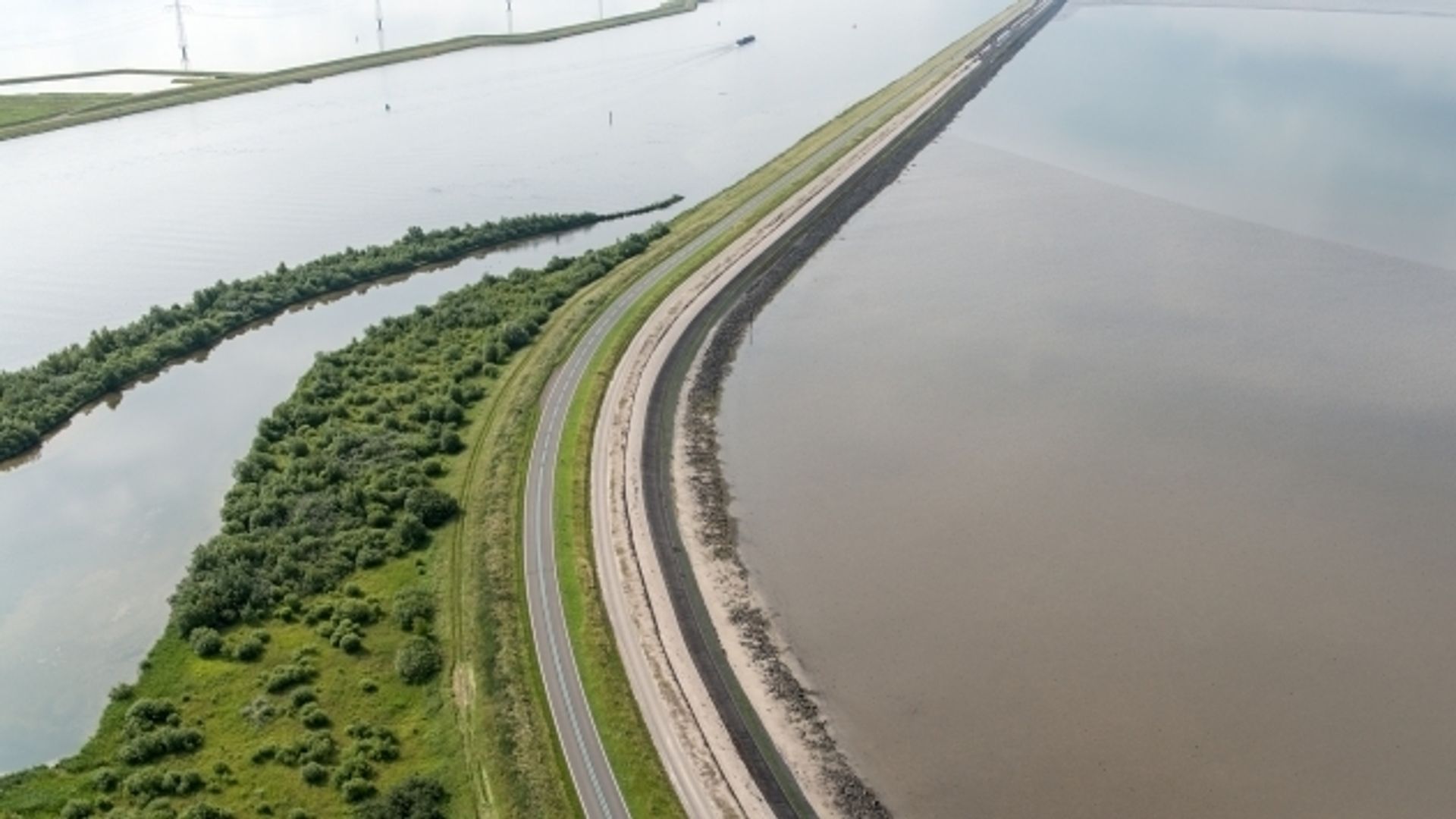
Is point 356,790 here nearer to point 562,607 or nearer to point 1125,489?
point 562,607

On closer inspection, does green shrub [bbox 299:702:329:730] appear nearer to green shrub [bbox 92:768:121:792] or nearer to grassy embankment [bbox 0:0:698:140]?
green shrub [bbox 92:768:121:792]

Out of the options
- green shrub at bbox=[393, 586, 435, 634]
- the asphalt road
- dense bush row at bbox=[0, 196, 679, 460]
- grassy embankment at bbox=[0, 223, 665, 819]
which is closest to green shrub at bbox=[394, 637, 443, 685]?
grassy embankment at bbox=[0, 223, 665, 819]

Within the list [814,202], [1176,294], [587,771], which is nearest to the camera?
[587,771]

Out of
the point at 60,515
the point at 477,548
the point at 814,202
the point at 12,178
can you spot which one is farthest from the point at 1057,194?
the point at 12,178

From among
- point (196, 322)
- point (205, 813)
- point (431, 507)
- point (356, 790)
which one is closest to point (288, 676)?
point (205, 813)

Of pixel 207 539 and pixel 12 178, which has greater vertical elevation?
pixel 12 178

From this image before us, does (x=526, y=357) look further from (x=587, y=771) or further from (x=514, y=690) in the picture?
(x=587, y=771)
